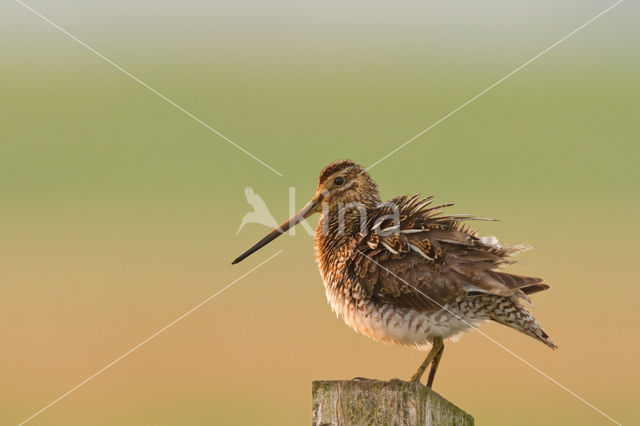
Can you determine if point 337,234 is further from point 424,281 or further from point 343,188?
point 424,281

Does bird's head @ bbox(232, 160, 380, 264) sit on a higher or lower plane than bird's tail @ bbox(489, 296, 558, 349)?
higher

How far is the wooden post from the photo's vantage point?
3924 millimetres

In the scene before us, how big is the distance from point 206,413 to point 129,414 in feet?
4.02

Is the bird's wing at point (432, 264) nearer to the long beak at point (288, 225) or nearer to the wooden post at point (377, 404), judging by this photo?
the long beak at point (288, 225)

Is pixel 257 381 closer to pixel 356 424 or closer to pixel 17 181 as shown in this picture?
pixel 356 424

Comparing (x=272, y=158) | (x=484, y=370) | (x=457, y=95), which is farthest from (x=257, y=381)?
(x=457, y=95)

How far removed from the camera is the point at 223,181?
77.6 ft

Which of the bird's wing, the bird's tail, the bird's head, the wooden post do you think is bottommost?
the wooden post

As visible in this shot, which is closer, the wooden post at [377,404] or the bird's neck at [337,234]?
the wooden post at [377,404]

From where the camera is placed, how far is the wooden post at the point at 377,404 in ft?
12.9

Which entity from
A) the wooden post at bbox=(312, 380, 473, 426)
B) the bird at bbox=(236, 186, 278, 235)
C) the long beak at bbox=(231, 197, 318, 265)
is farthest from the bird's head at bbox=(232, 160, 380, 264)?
the bird at bbox=(236, 186, 278, 235)

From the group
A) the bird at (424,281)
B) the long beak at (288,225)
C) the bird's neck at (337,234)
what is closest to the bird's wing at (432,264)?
the bird at (424,281)

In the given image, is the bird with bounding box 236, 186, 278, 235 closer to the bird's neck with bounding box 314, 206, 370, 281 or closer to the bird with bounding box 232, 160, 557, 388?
the bird's neck with bounding box 314, 206, 370, 281

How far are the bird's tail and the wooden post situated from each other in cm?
161
